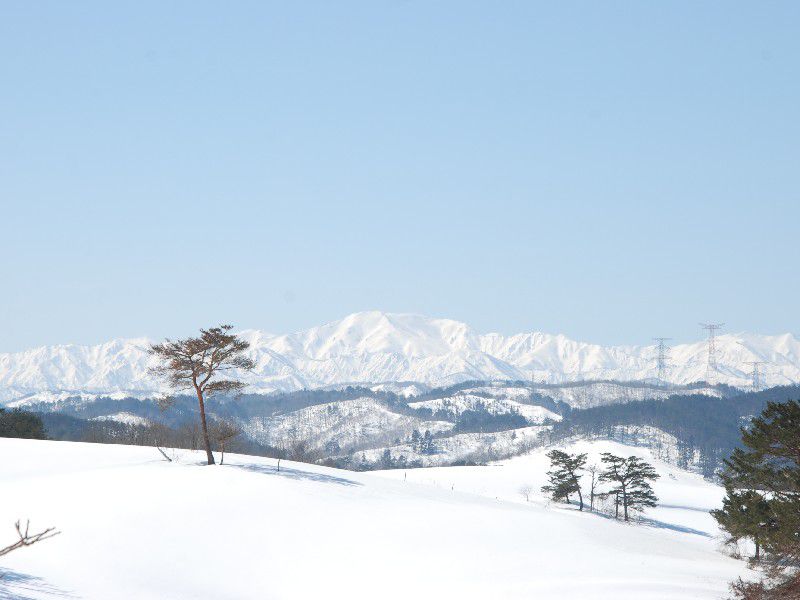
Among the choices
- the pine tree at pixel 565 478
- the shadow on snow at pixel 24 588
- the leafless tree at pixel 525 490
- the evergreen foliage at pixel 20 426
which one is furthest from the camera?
the leafless tree at pixel 525 490

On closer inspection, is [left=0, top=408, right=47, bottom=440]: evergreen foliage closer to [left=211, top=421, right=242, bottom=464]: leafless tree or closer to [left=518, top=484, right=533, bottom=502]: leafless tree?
[left=211, top=421, right=242, bottom=464]: leafless tree

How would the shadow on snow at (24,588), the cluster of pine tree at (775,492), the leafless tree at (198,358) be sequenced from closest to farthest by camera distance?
the shadow on snow at (24,588) < the cluster of pine tree at (775,492) < the leafless tree at (198,358)

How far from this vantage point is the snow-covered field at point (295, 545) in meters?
35.5

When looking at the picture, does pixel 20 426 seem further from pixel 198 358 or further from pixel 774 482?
pixel 774 482

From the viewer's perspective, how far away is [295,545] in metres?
43.1

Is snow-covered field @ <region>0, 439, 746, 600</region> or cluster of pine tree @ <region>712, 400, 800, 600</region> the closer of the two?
snow-covered field @ <region>0, 439, 746, 600</region>

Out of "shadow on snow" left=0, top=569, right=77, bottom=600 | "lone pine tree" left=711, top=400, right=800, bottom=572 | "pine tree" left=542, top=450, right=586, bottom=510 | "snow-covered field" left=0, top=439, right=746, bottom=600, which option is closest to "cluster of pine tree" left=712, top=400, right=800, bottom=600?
"lone pine tree" left=711, top=400, right=800, bottom=572

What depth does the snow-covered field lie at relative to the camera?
35.5 m

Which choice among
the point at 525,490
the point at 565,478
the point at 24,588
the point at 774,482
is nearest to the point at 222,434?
the point at 24,588

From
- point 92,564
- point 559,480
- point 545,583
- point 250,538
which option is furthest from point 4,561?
point 559,480

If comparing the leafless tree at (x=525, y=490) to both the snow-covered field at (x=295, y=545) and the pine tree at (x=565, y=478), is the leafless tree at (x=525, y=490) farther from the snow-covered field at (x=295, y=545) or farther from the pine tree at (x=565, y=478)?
the snow-covered field at (x=295, y=545)

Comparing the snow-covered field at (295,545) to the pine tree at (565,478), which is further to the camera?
the pine tree at (565,478)

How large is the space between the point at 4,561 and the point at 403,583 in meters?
17.6

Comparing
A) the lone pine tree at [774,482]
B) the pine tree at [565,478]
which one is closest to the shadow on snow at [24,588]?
the lone pine tree at [774,482]
